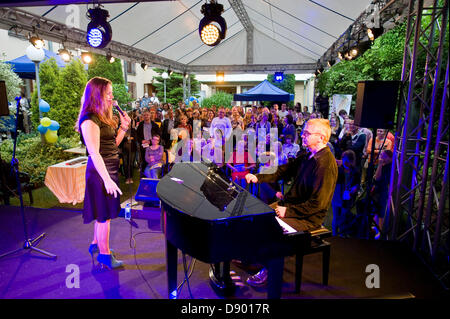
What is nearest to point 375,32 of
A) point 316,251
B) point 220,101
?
point 316,251

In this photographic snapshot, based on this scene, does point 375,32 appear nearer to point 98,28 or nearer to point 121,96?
point 98,28

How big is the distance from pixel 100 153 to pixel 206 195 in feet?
3.90

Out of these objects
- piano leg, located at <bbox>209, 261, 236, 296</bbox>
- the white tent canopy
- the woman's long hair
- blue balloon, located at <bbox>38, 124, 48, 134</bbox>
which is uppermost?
the white tent canopy

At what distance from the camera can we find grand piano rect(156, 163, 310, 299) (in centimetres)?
175

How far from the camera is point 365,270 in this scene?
301 centimetres

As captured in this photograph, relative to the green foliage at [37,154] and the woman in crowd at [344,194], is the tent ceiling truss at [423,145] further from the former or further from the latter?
the green foliage at [37,154]

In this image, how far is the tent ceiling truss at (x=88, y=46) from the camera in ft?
18.5

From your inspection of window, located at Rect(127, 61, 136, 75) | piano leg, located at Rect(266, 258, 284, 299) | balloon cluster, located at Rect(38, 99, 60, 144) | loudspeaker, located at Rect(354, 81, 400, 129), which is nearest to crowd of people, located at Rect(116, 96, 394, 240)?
loudspeaker, located at Rect(354, 81, 400, 129)

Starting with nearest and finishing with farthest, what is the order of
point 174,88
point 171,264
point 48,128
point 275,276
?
point 275,276
point 171,264
point 48,128
point 174,88

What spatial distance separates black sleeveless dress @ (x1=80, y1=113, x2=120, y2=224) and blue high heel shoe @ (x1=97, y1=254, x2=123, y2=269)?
0.48 m

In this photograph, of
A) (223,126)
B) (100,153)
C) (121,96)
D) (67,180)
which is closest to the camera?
(100,153)

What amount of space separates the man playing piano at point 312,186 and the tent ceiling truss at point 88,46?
6.27m

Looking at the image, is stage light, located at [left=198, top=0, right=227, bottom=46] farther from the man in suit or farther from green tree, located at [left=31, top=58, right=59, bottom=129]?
green tree, located at [left=31, top=58, right=59, bottom=129]

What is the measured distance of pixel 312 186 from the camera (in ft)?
8.59
